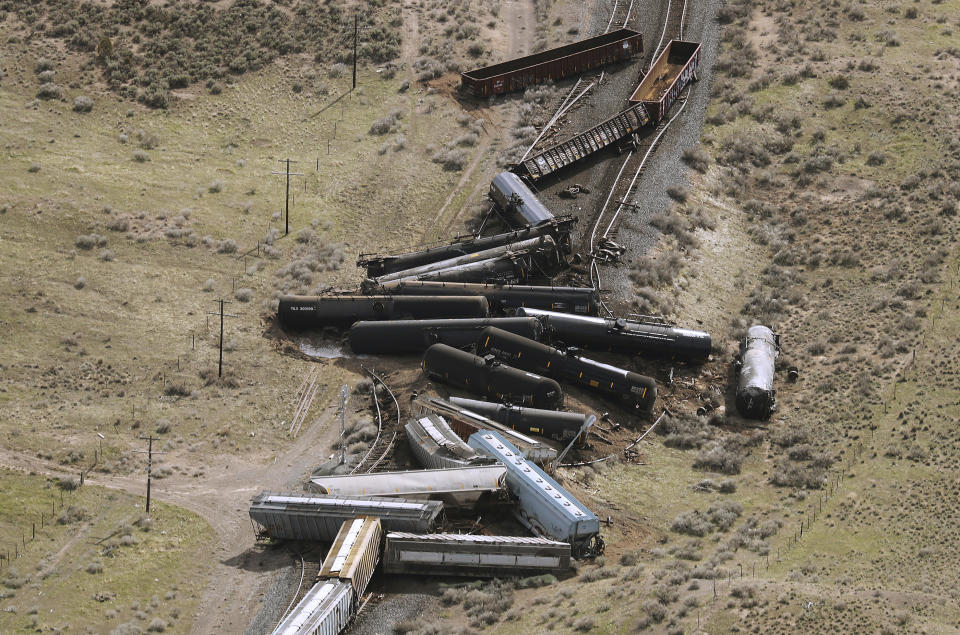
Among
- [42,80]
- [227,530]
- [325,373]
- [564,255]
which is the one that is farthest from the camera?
[42,80]

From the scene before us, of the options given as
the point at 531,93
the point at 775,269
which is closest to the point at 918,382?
the point at 775,269

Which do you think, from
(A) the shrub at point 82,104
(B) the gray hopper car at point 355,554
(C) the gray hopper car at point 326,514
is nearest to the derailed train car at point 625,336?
(C) the gray hopper car at point 326,514

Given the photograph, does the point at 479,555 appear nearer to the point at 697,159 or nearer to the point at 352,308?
the point at 352,308

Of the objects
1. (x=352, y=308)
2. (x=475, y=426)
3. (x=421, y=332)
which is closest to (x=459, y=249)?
(x=352, y=308)

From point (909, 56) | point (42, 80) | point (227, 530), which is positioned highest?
point (909, 56)

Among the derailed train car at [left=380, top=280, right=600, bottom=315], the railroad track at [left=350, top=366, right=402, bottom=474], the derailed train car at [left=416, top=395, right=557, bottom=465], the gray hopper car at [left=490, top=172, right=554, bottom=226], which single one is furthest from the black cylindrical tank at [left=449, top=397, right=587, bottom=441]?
the gray hopper car at [left=490, top=172, right=554, bottom=226]

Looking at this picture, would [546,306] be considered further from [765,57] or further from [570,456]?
[765,57]
